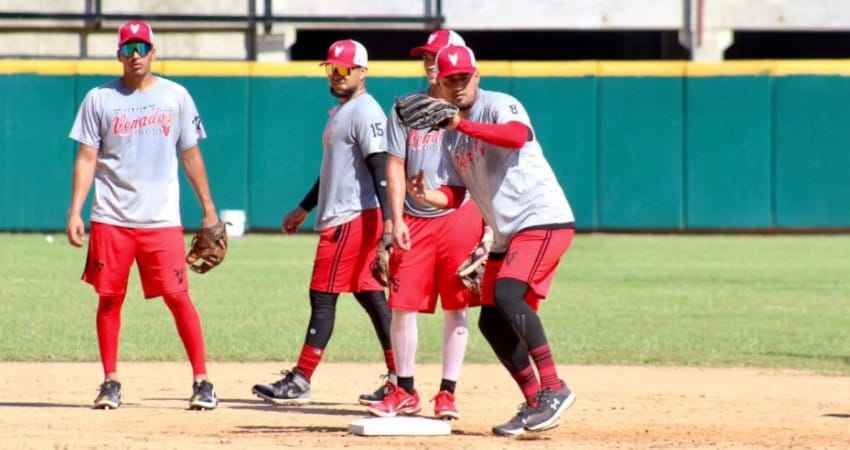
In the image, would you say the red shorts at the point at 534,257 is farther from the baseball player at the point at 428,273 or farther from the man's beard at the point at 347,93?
the man's beard at the point at 347,93

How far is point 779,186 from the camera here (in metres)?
23.4

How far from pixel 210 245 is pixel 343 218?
758 mm

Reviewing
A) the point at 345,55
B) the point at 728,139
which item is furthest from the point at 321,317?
the point at 728,139

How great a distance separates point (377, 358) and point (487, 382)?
4.90 ft

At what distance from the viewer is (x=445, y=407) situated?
7832 millimetres

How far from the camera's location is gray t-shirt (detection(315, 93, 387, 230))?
27.5ft

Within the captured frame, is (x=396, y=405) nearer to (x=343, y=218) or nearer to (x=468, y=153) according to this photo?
(x=343, y=218)

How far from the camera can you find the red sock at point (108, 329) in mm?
8133

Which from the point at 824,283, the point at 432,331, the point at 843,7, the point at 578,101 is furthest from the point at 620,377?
the point at 843,7

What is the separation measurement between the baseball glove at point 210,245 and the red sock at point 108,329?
0.54 m

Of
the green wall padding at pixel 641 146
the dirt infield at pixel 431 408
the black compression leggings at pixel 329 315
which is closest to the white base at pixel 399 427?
the dirt infield at pixel 431 408

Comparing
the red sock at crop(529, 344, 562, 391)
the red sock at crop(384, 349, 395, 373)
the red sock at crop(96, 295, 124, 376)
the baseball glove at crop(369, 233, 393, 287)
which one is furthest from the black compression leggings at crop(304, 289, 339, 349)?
the red sock at crop(529, 344, 562, 391)

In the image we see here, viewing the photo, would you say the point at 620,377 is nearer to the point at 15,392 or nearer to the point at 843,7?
the point at 15,392

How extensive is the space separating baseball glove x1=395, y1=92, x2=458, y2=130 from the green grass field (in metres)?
4.23
